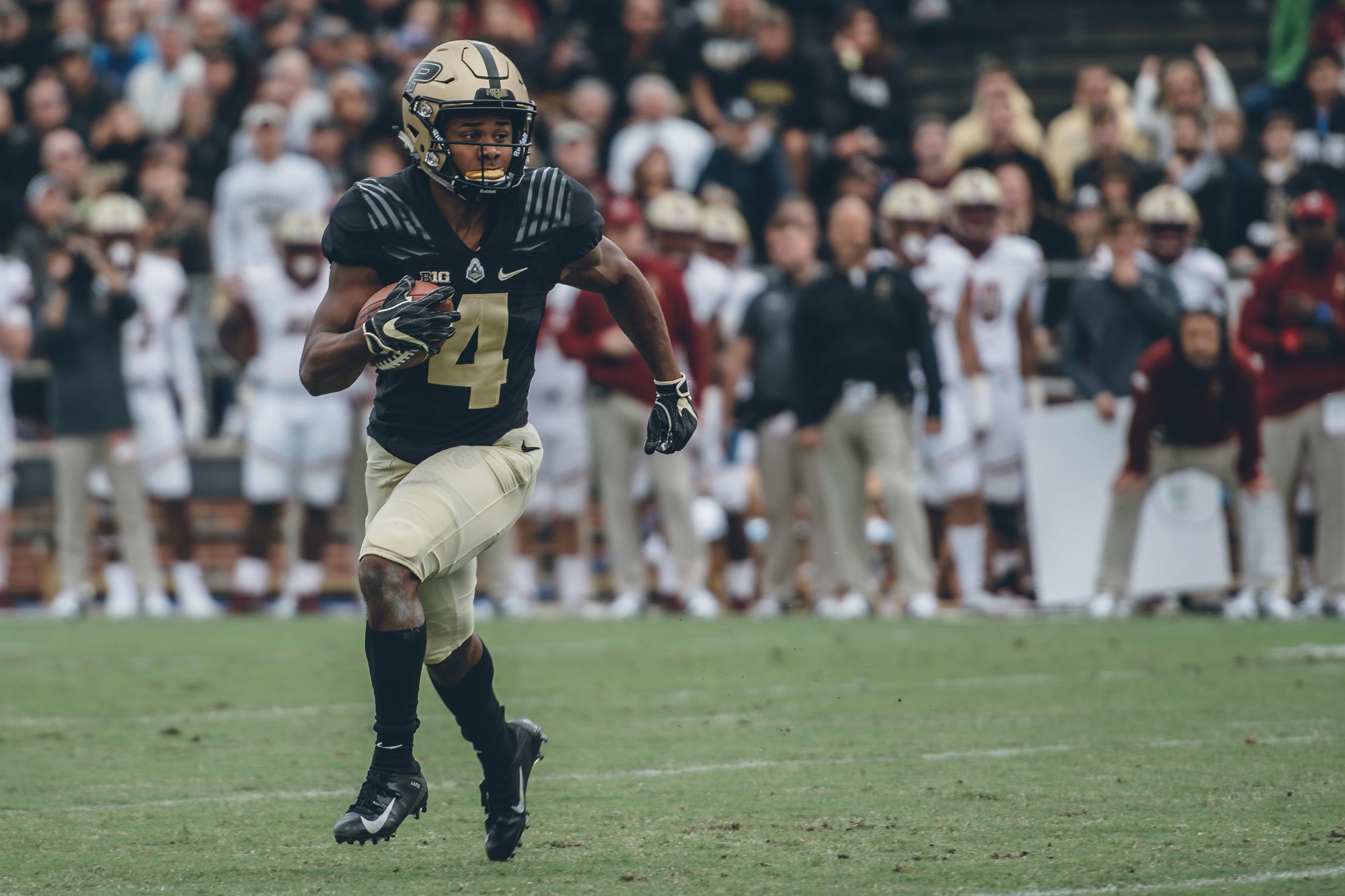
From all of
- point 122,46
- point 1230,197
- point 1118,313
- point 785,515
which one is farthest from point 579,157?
point 122,46

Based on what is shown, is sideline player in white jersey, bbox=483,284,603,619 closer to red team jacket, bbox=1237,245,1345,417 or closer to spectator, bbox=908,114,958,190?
spectator, bbox=908,114,958,190

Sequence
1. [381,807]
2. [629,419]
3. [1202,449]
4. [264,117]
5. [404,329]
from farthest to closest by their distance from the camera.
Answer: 1. [264,117]
2. [629,419]
3. [1202,449]
4. [381,807]
5. [404,329]

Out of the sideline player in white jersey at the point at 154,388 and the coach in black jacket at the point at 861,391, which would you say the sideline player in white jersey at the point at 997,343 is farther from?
the sideline player in white jersey at the point at 154,388

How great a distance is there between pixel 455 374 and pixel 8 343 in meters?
8.22

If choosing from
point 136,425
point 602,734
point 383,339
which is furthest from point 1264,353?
point 383,339

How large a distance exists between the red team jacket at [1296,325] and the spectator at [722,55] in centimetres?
468

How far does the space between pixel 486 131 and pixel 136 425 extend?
787 centimetres

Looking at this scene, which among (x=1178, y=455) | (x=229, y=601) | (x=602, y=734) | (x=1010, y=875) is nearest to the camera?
(x=1010, y=875)

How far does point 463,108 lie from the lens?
17.7ft

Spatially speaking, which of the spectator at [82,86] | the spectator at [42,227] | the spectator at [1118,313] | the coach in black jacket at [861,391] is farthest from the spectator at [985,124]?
the spectator at [82,86]

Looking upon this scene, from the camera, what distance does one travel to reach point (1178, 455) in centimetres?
1154

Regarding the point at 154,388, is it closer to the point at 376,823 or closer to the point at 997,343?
the point at 997,343

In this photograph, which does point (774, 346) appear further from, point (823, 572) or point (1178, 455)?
point (1178, 455)

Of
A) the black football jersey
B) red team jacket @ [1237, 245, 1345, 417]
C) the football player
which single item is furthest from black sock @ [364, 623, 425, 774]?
red team jacket @ [1237, 245, 1345, 417]
